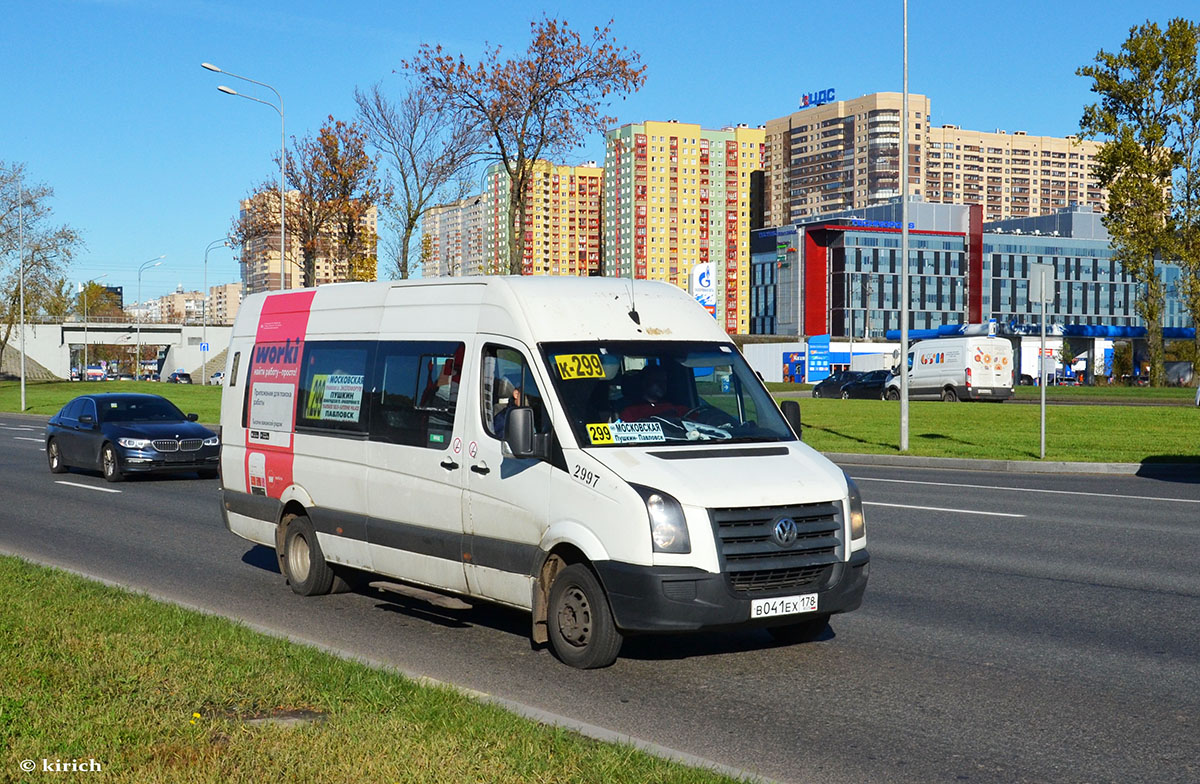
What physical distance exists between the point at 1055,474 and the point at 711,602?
634 inches

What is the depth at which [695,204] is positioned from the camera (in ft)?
575

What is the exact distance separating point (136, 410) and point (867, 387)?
37.0 meters

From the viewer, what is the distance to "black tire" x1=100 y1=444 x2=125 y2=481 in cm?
2042

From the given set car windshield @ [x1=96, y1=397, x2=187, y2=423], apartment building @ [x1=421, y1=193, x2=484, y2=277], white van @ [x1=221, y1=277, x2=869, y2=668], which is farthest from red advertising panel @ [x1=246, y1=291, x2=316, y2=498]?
apartment building @ [x1=421, y1=193, x2=484, y2=277]

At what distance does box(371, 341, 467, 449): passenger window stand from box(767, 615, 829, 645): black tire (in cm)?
250

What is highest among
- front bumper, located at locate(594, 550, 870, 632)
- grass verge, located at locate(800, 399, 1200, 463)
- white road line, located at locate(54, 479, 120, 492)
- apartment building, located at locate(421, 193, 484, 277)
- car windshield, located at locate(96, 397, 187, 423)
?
apartment building, located at locate(421, 193, 484, 277)

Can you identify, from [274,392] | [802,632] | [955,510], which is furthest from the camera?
[955,510]

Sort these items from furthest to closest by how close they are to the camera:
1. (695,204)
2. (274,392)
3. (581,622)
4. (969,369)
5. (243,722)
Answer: (695,204) → (969,369) → (274,392) → (581,622) → (243,722)

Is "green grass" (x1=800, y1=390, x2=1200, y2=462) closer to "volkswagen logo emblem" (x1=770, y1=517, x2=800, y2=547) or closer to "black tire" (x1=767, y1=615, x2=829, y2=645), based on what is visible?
"black tire" (x1=767, y1=615, x2=829, y2=645)

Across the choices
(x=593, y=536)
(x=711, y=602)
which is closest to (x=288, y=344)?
(x=593, y=536)

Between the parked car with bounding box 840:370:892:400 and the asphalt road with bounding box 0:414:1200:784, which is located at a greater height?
the parked car with bounding box 840:370:892:400

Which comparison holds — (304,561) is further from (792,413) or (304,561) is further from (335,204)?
(335,204)

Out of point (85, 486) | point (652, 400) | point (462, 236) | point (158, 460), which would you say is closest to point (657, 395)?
point (652, 400)

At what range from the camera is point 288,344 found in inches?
412
